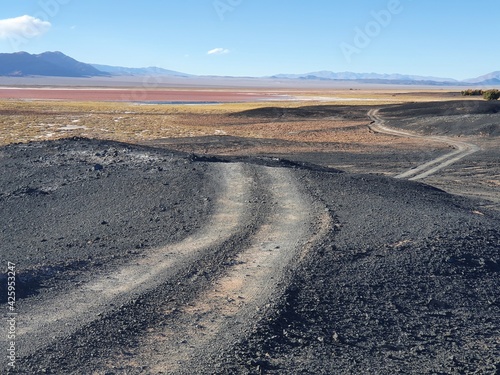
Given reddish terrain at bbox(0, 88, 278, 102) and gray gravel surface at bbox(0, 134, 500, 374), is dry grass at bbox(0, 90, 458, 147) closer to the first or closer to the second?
gray gravel surface at bbox(0, 134, 500, 374)

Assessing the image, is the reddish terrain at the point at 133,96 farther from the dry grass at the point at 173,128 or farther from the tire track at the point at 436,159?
the tire track at the point at 436,159

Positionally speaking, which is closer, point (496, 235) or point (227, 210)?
point (496, 235)

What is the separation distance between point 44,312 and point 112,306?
93cm

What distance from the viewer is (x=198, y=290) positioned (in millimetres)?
9133

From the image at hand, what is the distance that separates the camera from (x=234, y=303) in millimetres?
8625

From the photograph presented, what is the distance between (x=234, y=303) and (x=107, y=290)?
2.03 metres

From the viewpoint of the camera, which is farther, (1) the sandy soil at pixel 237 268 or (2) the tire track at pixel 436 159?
(2) the tire track at pixel 436 159

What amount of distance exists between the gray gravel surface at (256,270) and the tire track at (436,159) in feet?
29.8

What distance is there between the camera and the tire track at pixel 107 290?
767 cm

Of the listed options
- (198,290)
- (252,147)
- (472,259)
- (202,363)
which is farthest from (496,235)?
(252,147)

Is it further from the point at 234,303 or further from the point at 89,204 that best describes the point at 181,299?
the point at 89,204

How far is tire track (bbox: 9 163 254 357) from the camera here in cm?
767

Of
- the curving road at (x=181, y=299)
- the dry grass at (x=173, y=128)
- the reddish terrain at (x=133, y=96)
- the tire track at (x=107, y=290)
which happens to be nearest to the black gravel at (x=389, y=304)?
the curving road at (x=181, y=299)

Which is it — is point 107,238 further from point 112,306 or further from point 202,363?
point 202,363
